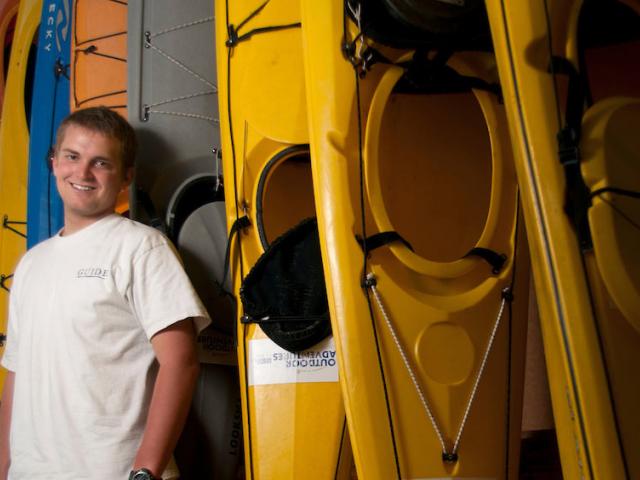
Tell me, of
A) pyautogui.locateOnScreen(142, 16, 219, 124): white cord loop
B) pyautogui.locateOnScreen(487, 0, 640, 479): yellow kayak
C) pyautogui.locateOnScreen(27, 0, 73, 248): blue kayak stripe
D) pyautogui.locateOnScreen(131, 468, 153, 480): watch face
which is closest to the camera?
pyautogui.locateOnScreen(487, 0, 640, 479): yellow kayak

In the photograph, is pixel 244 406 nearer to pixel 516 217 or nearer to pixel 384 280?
pixel 384 280

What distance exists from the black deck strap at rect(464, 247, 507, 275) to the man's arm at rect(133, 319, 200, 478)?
0.62m

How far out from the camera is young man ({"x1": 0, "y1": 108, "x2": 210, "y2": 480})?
1173mm

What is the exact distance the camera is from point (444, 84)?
143 cm

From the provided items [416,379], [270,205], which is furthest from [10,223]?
[416,379]

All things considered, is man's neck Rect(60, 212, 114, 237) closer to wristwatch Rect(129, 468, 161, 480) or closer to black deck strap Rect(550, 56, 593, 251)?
wristwatch Rect(129, 468, 161, 480)

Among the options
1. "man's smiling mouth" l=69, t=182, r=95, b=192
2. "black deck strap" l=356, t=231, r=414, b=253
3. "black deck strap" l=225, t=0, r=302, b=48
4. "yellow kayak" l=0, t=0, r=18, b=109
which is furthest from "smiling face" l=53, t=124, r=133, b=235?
"yellow kayak" l=0, t=0, r=18, b=109

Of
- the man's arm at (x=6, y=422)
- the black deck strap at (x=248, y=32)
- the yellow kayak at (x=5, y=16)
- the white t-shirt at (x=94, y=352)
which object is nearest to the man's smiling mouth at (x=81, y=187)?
the white t-shirt at (x=94, y=352)

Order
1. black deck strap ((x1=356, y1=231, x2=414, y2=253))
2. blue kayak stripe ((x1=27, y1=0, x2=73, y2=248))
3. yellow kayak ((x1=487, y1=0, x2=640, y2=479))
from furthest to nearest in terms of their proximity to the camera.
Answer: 1. blue kayak stripe ((x1=27, y1=0, x2=73, y2=248))
2. black deck strap ((x1=356, y1=231, x2=414, y2=253))
3. yellow kayak ((x1=487, y1=0, x2=640, y2=479))

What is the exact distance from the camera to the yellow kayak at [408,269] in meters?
1.18

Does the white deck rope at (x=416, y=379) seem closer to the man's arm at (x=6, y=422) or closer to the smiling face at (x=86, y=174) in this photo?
the smiling face at (x=86, y=174)

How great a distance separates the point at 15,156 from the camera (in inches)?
90.1

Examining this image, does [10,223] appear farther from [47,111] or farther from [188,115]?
[188,115]

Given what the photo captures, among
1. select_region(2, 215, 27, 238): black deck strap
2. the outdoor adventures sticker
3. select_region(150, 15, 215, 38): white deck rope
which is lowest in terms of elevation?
the outdoor adventures sticker
